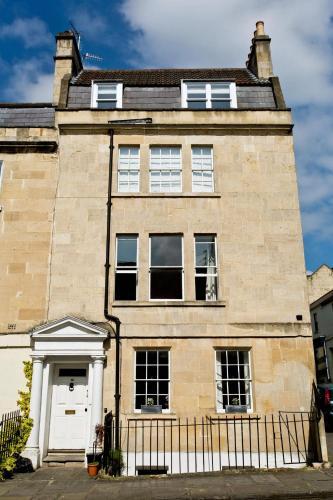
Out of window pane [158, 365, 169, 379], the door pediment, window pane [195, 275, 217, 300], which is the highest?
window pane [195, 275, 217, 300]

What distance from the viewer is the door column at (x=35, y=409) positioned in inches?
444

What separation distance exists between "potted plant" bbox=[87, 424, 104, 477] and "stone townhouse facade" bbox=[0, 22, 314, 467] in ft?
1.19

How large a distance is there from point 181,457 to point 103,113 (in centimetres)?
1096

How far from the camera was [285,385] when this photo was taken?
12266 millimetres

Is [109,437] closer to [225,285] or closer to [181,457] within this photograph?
[181,457]

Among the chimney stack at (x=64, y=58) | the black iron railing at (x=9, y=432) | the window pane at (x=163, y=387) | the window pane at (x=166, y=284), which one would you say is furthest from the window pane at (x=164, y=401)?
the chimney stack at (x=64, y=58)

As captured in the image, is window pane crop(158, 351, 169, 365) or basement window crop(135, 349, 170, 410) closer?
basement window crop(135, 349, 170, 410)

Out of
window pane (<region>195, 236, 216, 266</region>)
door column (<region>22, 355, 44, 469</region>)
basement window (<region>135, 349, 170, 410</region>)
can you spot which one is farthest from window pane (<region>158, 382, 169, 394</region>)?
window pane (<region>195, 236, 216, 266</region>)

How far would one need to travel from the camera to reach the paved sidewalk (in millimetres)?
8648

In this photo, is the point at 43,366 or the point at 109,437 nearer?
the point at 109,437

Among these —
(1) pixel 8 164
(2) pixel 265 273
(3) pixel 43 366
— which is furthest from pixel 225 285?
(1) pixel 8 164

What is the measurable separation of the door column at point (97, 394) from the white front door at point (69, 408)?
52 centimetres

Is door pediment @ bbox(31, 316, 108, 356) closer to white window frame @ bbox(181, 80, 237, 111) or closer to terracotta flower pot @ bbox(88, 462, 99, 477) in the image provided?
terracotta flower pot @ bbox(88, 462, 99, 477)

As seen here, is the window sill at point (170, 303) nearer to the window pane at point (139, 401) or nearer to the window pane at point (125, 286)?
the window pane at point (125, 286)
